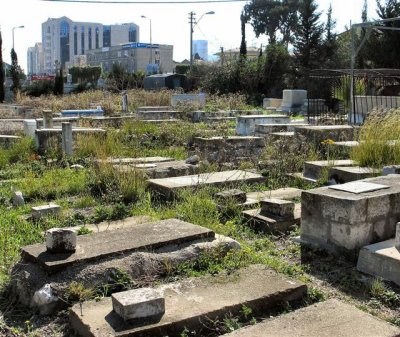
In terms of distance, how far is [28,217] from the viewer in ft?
18.6

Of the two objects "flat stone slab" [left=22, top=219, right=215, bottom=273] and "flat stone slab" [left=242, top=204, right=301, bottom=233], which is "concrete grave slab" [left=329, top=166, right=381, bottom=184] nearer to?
"flat stone slab" [left=242, top=204, right=301, bottom=233]

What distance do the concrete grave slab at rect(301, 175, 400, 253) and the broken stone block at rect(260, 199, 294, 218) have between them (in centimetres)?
54

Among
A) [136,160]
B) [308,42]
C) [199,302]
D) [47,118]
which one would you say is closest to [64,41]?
[308,42]

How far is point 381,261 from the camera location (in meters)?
3.97

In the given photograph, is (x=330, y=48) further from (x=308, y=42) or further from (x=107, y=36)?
(x=107, y=36)

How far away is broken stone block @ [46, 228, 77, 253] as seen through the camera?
380cm

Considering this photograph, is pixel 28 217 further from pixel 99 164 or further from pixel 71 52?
pixel 71 52

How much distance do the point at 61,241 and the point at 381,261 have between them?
2341 millimetres

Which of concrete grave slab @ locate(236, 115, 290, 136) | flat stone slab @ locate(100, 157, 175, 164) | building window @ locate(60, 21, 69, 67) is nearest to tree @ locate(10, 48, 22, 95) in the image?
concrete grave slab @ locate(236, 115, 290, 136)

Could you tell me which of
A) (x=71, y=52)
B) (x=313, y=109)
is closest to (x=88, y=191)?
(x=313, y=109)

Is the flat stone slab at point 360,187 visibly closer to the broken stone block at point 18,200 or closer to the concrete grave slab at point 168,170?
the concrete grave slab at point 168,170

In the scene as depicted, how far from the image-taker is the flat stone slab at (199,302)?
2979mm

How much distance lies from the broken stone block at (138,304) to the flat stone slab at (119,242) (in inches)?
28.4

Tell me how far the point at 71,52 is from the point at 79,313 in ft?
441
